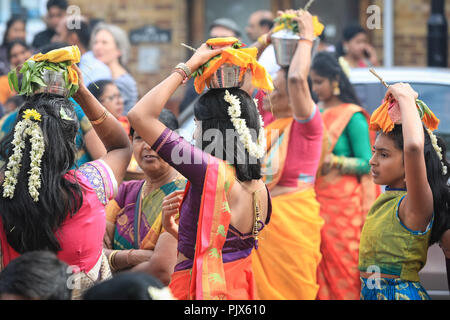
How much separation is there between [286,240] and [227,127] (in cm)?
173

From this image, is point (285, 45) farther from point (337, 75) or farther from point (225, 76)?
point (225, 76)

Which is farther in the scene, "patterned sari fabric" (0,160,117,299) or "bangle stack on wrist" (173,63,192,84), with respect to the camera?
"bangle stack on wrist" (173,63,192,84)

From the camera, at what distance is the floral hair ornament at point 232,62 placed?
9.84ft

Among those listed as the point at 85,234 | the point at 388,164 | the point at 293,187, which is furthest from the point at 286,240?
the point at 85,234

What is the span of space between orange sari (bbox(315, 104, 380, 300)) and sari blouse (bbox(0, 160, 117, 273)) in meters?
2.36

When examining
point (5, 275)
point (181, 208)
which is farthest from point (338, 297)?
point (5, 275)

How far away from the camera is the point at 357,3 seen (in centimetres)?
1032

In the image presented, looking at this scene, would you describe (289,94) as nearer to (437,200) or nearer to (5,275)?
(437,200)

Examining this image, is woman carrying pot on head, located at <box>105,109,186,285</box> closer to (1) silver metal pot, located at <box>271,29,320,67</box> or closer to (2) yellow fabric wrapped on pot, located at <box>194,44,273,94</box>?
(2) yellow fabric wrapped on pot, located at <box>194,44,273,94</box>

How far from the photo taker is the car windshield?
5.51m

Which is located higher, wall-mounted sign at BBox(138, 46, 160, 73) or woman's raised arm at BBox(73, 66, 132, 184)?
woman's raised arm at BBox(73, 66, 132, 184)

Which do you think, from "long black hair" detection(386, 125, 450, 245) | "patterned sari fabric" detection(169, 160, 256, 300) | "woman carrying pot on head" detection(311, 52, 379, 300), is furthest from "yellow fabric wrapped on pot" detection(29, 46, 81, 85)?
"woman carrying pot on head" detection(311, 52, 379, 300)

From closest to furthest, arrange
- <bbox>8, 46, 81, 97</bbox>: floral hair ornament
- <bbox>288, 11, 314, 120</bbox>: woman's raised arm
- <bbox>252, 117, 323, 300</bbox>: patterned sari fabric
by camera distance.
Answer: <bbox>8, 46, 81, 97</bbox>: floral hair ornament → <bbox>288, 11, 314, 120</bbox>: woman's raised arm → <bbox>252, 117, 323, 300</bbox>: patterned sari fabric

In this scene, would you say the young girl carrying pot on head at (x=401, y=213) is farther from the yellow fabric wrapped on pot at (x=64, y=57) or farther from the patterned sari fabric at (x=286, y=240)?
the yellow fabric wrapped on pot at (x=64, y=57)
